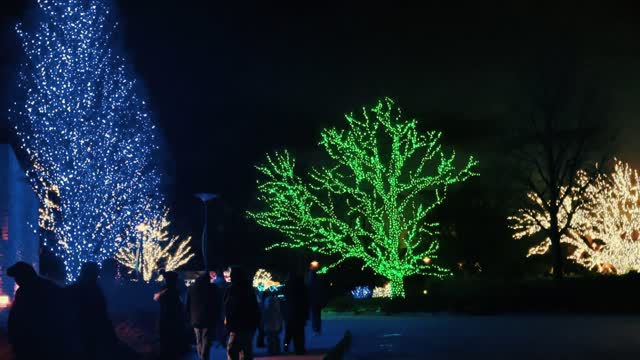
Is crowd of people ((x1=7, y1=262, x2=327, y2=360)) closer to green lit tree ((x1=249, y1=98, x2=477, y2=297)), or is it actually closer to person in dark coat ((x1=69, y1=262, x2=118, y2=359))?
person in dark coat ((x1=69, y1=262, x2=118, y2=359))

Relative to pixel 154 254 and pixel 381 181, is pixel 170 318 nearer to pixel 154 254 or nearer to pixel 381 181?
pixel 381 181

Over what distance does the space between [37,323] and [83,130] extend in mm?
28815

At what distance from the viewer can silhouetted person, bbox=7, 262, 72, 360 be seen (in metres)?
9.07

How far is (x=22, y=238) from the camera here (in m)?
44.7

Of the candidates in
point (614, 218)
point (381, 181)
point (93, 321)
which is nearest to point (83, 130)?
point (381, 181)

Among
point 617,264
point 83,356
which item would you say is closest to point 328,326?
point 83,356

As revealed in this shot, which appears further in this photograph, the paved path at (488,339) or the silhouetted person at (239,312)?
the paved path at (488,339)

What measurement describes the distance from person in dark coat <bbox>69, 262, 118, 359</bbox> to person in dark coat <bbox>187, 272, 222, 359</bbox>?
694cm

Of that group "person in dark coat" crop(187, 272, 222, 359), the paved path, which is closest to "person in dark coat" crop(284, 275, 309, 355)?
the paved path

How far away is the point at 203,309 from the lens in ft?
58.5

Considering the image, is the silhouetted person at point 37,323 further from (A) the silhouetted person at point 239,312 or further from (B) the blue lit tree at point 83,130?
(B) the blue lit tree at point 83,130

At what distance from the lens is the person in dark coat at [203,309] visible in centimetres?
1783

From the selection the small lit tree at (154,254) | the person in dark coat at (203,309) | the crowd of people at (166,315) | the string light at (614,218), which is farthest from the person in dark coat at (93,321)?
the small lit tree at (154,254)

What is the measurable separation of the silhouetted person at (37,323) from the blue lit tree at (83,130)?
93.5ft
